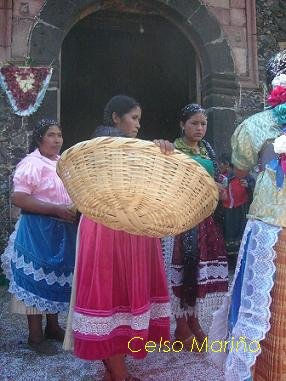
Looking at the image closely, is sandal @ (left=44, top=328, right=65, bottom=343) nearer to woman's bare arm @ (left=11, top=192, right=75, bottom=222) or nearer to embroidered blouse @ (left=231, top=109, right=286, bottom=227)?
woman's bare arm @ (left=11, top=192, right=75, bottom=222)

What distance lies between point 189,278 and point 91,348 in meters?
0.99

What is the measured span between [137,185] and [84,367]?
4.76ft

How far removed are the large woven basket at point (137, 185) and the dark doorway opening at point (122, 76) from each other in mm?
5496

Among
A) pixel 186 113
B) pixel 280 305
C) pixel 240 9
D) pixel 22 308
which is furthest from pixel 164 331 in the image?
pixel 240 9

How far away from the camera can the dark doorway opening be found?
7.29 m

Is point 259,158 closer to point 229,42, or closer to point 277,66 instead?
point 277,66

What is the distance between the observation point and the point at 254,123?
2.02 metres

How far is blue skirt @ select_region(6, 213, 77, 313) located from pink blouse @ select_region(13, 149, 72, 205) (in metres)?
0.15

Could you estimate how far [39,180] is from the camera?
9.43 ft

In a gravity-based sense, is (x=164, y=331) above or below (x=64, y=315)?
above

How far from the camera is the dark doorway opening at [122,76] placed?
23.9ft

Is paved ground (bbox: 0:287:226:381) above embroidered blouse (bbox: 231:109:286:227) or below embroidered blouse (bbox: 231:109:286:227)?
below

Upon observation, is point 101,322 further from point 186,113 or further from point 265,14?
point 265,14

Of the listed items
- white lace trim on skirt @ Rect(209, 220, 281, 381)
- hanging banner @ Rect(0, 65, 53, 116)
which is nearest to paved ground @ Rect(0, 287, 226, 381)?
white lace trim on skirt @ Rect(209, 220, 281, 381)
